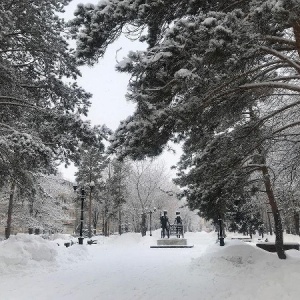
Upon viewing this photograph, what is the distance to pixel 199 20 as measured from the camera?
17.7ft

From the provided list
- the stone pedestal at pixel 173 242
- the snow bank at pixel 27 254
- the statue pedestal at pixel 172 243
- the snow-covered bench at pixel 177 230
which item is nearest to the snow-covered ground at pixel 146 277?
the snow bank at pixel 27 254

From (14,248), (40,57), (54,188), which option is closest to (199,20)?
(40,57)

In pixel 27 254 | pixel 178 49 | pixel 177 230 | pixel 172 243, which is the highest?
pixel 178 49

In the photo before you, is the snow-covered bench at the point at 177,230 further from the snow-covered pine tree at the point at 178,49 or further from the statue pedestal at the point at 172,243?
the snow-covered pine tree at the point at 178,49

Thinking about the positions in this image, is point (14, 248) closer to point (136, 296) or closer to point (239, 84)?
point (136, 296)

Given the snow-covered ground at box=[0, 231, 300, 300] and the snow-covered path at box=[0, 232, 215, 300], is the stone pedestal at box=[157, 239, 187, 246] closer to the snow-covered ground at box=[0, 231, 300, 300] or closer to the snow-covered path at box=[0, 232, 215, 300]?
the snow-covered ground at box=[0, 231, 300, 300]

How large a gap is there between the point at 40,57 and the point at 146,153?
6.94 meters

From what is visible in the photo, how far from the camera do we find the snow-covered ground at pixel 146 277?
7.39 m

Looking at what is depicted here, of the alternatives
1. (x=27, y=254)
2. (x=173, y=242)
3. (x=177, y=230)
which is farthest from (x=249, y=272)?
(x=177, y=230)

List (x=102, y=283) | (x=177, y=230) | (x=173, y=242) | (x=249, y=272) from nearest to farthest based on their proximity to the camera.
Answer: (x=102, y=283)
(x=249, y=272)
(x=173, y=242)
(x=177, y=230)

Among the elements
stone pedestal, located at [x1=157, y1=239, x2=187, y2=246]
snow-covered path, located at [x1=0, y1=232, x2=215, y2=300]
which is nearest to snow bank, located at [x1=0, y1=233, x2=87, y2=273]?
snow-covered path, located at [x1=0, y1=232, x2=215, y2=300]

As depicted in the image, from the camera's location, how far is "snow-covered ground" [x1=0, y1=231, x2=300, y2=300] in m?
7.39

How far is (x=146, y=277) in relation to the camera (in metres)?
10.2

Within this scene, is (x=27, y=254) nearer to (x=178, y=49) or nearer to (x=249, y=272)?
(x=249, y=272)
